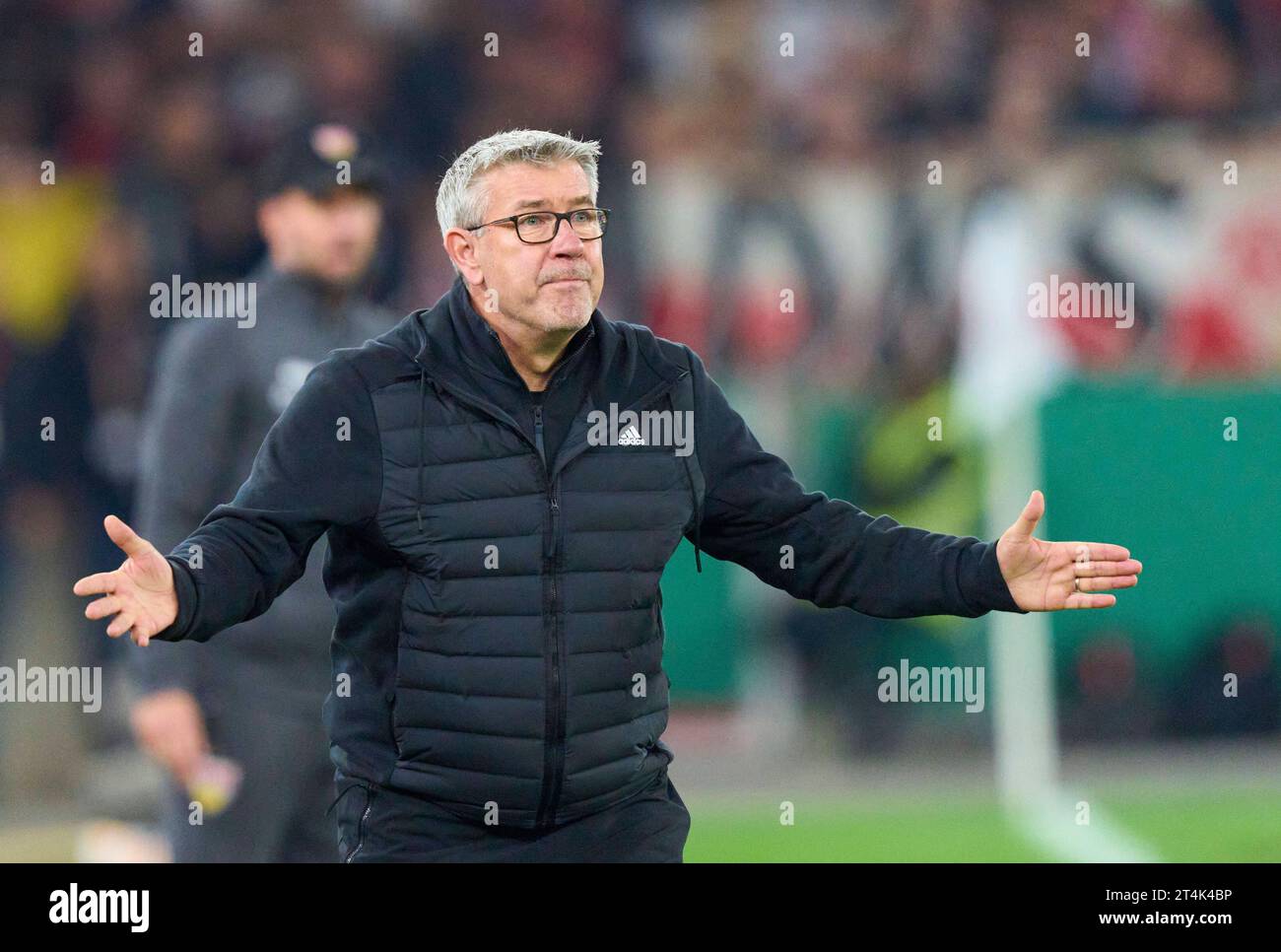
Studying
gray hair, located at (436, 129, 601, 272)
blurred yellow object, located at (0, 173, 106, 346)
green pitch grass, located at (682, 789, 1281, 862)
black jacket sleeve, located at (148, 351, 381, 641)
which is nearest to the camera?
black jacket sleeve, located at (148, 351, 381, 641)

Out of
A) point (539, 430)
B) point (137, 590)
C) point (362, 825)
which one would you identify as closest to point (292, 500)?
point (137, 590)

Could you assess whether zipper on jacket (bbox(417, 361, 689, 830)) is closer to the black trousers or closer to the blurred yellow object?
the black trousers

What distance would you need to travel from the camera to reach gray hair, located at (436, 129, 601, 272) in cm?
380

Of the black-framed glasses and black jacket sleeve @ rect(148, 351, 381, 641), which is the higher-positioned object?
the black-framed glasses

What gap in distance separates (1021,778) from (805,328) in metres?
2.37

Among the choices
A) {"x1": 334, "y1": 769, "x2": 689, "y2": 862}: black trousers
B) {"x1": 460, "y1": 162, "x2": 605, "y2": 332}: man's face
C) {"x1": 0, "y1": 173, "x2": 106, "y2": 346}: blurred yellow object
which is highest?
{"x1": 0, "y1": 173, "x2": 106, "y2": 346}: blurred yellow object

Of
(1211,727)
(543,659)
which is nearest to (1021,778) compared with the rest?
(1211,727)

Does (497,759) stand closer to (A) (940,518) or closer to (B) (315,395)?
(B) (315,395)

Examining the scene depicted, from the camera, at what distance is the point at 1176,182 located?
987 cm

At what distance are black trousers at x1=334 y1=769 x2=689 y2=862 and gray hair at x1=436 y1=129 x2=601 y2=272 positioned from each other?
109cm

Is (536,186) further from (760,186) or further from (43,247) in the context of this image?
(760,186)

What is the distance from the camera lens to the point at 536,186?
12.4ft

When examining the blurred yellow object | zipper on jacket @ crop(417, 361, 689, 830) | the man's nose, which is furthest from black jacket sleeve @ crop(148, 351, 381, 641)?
the blurred yellow object

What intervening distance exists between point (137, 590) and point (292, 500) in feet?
1.05
